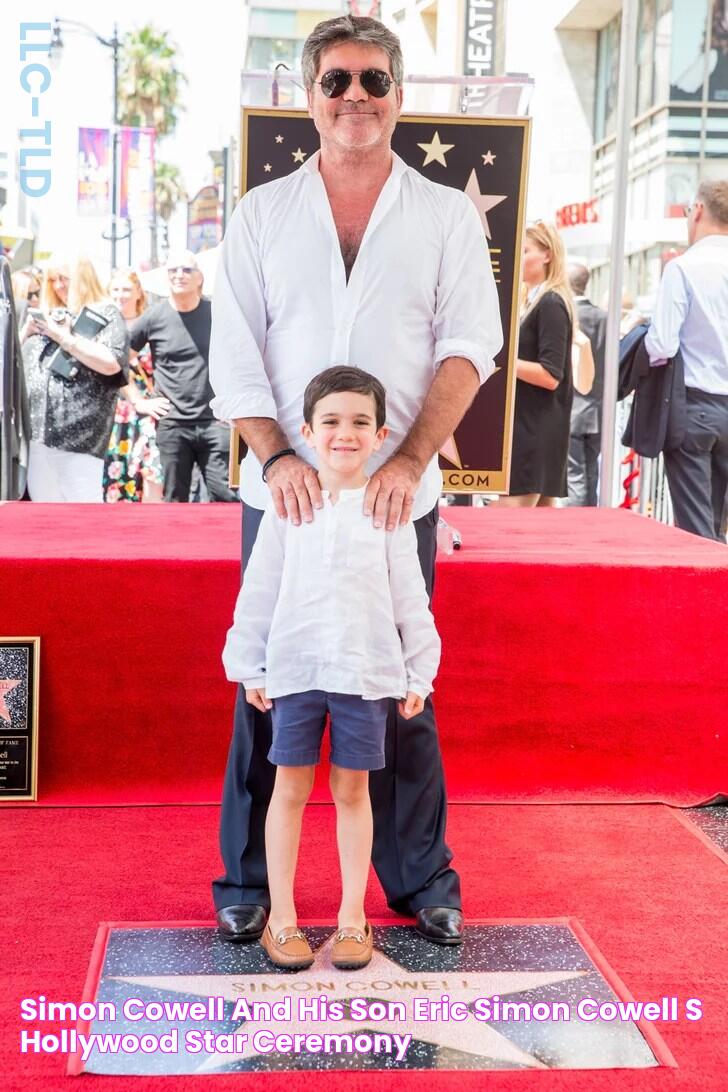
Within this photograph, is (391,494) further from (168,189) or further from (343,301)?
(168,189)

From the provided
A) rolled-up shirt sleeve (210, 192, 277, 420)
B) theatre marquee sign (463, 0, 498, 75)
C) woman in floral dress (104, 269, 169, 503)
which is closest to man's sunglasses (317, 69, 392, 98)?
rolled-up shirt sleeve (210, 192, 277, 420)

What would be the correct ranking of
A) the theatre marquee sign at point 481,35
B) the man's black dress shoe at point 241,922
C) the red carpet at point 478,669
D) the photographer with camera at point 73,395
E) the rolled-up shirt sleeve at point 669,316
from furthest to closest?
the theatre marquee sign at point 481,35 → the photographer with camera at point 73,395 → the rolled-up shirt sleeve at point 669,316 → the red carpet at point 478,669 → the man's black dress shoe at point 241,922

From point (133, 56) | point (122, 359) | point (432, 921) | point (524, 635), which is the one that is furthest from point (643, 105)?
point (133, 56)

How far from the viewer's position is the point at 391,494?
2.44 m

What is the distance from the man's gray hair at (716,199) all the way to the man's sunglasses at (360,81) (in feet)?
10.0

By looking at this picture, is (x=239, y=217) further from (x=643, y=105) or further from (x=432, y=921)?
(x=643, y=105)

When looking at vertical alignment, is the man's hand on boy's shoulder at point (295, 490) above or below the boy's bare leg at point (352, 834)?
above

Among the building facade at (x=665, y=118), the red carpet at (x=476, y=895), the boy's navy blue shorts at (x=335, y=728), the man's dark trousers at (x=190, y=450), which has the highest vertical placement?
the building facade at (x=665, y=118)

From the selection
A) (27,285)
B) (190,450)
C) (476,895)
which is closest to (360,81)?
(476,895)

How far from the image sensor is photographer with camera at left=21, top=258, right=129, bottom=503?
586cm

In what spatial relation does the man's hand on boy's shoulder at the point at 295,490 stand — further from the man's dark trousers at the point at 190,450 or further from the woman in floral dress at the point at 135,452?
the woman in floral dress at the point at 135,452

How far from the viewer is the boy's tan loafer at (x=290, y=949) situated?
251cm

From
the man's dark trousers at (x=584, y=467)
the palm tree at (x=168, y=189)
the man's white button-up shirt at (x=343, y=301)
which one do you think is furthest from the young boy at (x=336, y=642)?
the palm tree at (x=168, y=189)

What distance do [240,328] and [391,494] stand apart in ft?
1.53
